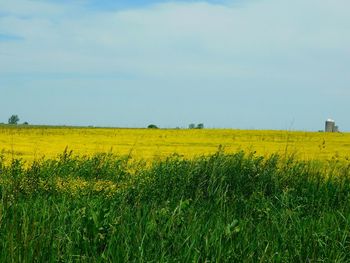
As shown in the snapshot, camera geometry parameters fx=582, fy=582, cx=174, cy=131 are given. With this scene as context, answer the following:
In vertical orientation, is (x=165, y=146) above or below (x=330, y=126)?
below

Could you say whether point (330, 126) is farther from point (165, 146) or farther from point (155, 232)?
point (155, 232)

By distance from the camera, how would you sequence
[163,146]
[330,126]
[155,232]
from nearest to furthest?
[155,232] < [163,146] < [330,126]

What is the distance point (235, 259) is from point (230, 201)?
11.2 feet

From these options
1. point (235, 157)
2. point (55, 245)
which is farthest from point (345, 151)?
point (55, 245)

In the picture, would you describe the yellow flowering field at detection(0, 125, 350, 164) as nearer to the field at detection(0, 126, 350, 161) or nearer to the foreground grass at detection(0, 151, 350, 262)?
the field at detection(0, 126, 350, 161)

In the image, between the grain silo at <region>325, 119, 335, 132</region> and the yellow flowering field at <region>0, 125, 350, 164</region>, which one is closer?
the yellow flowering field at <region>0, 125, 350, 164</region>

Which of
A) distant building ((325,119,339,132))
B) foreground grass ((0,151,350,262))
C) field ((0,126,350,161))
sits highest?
distant building ((325,119,339,132))

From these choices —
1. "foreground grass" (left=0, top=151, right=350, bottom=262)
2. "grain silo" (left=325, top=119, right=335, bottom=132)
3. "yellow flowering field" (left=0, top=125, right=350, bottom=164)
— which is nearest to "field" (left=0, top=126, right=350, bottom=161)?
"yellow flowering field" (left=0, top=125, right=350, bottom=164)

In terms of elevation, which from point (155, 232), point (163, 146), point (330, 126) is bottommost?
point (155, 232)

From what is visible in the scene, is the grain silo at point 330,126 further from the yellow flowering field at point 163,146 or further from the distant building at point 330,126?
the yellow flowering field at point 163,146

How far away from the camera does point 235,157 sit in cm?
1062

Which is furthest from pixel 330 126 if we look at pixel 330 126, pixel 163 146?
pixel 163 146

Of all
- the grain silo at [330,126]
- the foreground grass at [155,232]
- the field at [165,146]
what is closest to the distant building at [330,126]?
the grain silo at [330,126]

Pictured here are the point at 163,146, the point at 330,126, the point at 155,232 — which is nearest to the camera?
the point at 155,232
